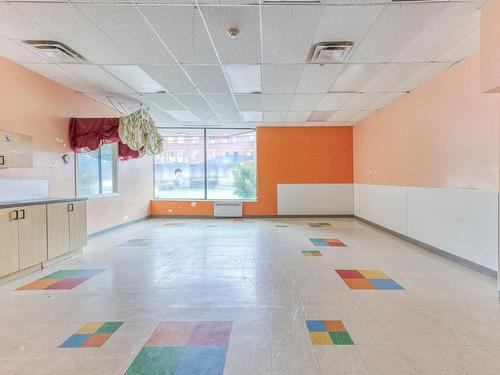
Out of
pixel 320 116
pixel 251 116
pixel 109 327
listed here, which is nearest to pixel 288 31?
pixel 109 327

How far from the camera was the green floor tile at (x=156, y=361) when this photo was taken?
1.94 m

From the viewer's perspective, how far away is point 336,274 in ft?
12.8

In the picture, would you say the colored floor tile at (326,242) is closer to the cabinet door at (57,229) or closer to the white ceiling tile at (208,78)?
the white ceiling tile at (208,78)

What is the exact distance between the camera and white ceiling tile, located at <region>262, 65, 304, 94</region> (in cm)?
455

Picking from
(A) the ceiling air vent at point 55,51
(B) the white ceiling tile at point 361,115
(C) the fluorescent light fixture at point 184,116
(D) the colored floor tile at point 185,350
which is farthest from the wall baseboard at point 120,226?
(B) the white ceiling tile at point 361,115

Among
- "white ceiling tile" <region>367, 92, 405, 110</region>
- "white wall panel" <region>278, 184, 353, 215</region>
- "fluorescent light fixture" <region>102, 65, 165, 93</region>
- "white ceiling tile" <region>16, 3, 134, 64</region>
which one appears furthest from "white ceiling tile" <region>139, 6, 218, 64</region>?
"white wall panel" <region>278, 184, 353, 215</region>

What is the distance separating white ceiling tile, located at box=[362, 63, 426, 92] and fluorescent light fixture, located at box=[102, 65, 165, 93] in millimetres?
4067

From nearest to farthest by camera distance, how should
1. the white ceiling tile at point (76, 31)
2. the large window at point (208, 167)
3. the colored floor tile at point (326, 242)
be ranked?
the white ceiling tile at point (76, 31) → the colored floor tile at point (326, 242) → the large window at point (208, 167)

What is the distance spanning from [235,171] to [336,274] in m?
6.66

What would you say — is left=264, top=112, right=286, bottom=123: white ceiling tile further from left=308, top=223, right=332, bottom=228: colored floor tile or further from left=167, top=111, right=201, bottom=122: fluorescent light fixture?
left=308, top=223, right=332, bottom=228: colored floor tile

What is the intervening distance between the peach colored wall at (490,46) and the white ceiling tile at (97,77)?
529 cm

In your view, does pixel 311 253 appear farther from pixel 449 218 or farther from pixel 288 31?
pixel 288 31

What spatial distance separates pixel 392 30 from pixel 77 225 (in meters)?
5.63

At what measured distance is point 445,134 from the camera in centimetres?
467
